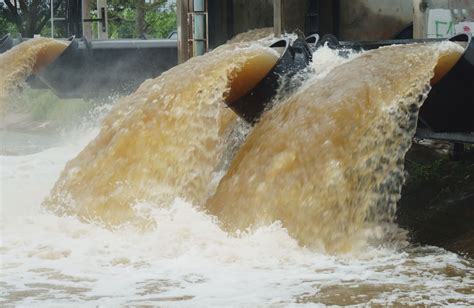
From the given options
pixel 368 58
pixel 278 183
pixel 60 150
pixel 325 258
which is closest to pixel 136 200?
pixel 278 183

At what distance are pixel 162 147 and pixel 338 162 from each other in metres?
1.68

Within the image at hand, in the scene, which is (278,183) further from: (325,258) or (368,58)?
(368,58)

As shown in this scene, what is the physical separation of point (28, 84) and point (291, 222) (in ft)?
30.2

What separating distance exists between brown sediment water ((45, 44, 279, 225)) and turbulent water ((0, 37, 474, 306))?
0.01 m

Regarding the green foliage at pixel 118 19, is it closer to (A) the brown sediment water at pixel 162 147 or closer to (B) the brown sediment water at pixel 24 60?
(B) the brown sediment water at pixel 24 60

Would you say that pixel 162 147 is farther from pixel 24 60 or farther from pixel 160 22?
pixel 160 22

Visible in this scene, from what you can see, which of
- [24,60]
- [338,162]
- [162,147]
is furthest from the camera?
[24,60]

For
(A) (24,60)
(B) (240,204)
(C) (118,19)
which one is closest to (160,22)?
(C) (118,19)

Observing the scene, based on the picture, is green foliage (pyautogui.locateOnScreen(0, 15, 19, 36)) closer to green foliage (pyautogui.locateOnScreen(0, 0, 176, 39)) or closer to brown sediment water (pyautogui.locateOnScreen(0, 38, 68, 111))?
green foliage (pyautogui.locateOnScreen(0, 0, 176, 39))

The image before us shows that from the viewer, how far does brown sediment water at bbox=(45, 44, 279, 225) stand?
876 centimetres

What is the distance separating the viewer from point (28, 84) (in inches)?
642

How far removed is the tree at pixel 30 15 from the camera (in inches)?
1054

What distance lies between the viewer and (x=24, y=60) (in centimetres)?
1466

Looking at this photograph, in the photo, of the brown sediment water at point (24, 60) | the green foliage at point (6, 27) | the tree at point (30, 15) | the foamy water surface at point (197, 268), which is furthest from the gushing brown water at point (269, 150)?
Answer: the green foliage at point (6, 27)
